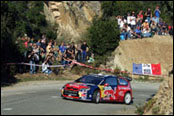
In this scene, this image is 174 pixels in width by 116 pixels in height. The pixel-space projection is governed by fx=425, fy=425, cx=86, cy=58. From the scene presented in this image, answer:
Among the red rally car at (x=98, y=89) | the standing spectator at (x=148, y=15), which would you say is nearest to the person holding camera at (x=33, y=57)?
the red rally car at (x=98, y=89)

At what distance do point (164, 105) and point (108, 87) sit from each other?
6.65 m

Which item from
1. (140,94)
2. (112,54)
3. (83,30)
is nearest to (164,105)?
(140,94)

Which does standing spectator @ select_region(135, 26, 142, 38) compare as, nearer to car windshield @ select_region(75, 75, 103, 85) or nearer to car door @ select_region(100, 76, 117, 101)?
car door @ select_region(100, 76, 117, 101)

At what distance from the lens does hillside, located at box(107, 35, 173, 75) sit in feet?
110

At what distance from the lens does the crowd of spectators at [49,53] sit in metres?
27.8

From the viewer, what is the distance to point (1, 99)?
20.5 m

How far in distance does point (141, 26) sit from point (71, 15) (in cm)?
829

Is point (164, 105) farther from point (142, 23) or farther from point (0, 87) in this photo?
point (142, 23)

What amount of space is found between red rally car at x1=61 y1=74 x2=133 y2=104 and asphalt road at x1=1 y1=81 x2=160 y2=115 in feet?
0.99

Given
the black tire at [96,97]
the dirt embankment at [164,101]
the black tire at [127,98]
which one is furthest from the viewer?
the black tire at [127,98]

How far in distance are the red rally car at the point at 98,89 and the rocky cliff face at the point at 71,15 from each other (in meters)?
15.1

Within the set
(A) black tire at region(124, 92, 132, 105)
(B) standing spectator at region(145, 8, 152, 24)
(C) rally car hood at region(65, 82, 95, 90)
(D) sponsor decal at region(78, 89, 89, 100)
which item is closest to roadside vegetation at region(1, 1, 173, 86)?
(B) standing spectator at region(145, 8, 152, 24)

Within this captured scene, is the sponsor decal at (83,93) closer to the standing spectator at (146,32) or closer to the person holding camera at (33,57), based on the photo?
the person holding camera at (33,57)

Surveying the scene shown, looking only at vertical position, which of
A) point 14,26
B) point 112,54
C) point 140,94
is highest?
point 14,26
